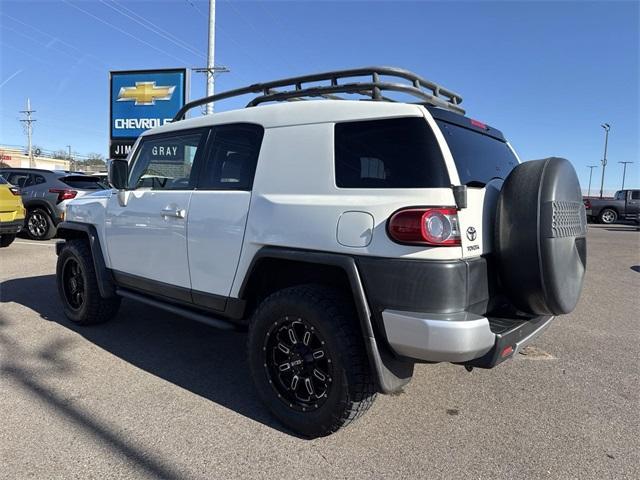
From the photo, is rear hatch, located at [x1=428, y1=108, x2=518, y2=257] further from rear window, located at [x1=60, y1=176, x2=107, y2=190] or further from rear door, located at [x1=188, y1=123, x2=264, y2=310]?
rear window, located at [x1=60, y1=176, x2=107, y2=190]

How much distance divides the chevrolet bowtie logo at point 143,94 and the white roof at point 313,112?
42.8ft

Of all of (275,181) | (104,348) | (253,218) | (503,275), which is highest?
(275,181)

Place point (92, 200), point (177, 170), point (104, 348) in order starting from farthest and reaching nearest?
point (92, 200), point (104, 348), point (177, 170)

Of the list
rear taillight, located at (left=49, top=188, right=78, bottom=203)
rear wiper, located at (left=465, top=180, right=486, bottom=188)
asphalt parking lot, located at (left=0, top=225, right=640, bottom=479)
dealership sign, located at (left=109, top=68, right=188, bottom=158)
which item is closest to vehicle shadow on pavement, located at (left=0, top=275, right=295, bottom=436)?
asphalt parking lot, located at (left=0, top=225, right=640, bottom=479)

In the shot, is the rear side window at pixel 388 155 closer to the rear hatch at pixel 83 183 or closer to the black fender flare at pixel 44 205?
the rear hatch at pixel 83 183

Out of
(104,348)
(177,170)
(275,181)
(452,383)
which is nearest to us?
(275,181)

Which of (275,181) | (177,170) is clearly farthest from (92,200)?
(275,181)

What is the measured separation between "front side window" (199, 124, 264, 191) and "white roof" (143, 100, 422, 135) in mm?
70

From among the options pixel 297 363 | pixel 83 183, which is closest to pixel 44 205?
pixel 83 183

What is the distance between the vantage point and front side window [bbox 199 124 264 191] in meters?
3.23

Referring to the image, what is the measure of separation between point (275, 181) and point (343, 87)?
78 centimetres

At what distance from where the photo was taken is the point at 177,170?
152 inches

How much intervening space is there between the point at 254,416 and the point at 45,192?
1016 cm

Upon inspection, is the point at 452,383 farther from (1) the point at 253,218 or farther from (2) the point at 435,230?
(1) the point at 253,218
